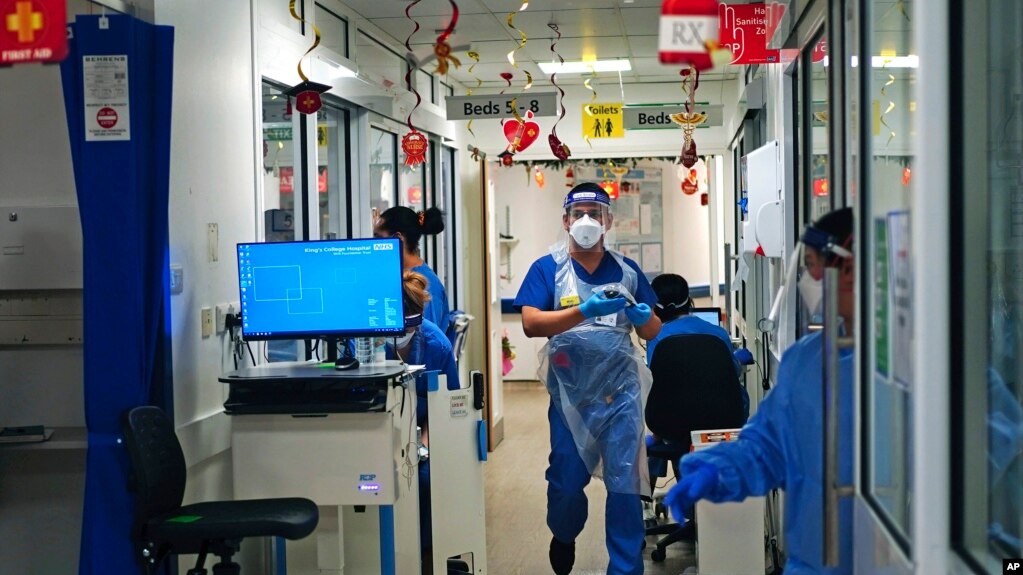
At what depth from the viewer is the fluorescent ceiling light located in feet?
25.0

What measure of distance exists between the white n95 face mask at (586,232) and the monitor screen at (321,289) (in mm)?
877

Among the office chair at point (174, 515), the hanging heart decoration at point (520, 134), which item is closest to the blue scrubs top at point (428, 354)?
the office chair at point (174, 515)

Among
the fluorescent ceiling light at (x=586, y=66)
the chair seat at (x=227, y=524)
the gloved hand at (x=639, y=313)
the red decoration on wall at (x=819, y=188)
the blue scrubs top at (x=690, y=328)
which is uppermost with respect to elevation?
the fluorescent ceiling light at (x=586, y=66)

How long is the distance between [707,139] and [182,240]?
5.40 m

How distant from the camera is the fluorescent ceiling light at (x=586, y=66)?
7621mm

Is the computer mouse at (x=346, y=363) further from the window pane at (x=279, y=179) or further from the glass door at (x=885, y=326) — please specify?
the glass door at (x=885, y=326)

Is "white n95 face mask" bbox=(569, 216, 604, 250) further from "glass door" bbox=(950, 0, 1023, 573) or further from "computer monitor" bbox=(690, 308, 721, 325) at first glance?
"glass door" bbox=(950, 0, 1023, 573)

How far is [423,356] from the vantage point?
4496mm

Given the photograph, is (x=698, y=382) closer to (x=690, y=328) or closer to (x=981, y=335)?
(x=690, y=328)

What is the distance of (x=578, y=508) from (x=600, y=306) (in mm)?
865

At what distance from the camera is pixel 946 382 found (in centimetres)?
171

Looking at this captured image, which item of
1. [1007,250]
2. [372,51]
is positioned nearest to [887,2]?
[1007,250]

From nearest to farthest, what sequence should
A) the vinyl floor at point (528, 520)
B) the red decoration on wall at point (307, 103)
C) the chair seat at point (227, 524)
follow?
1. the chair seat at point (227, 524)
2. the red decoration on wall at point (307, 103)
3. the vinyl floor at point (528, 520)

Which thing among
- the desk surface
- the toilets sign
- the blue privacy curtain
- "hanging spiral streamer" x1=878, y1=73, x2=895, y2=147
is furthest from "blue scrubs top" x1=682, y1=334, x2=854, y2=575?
the toilets sign
